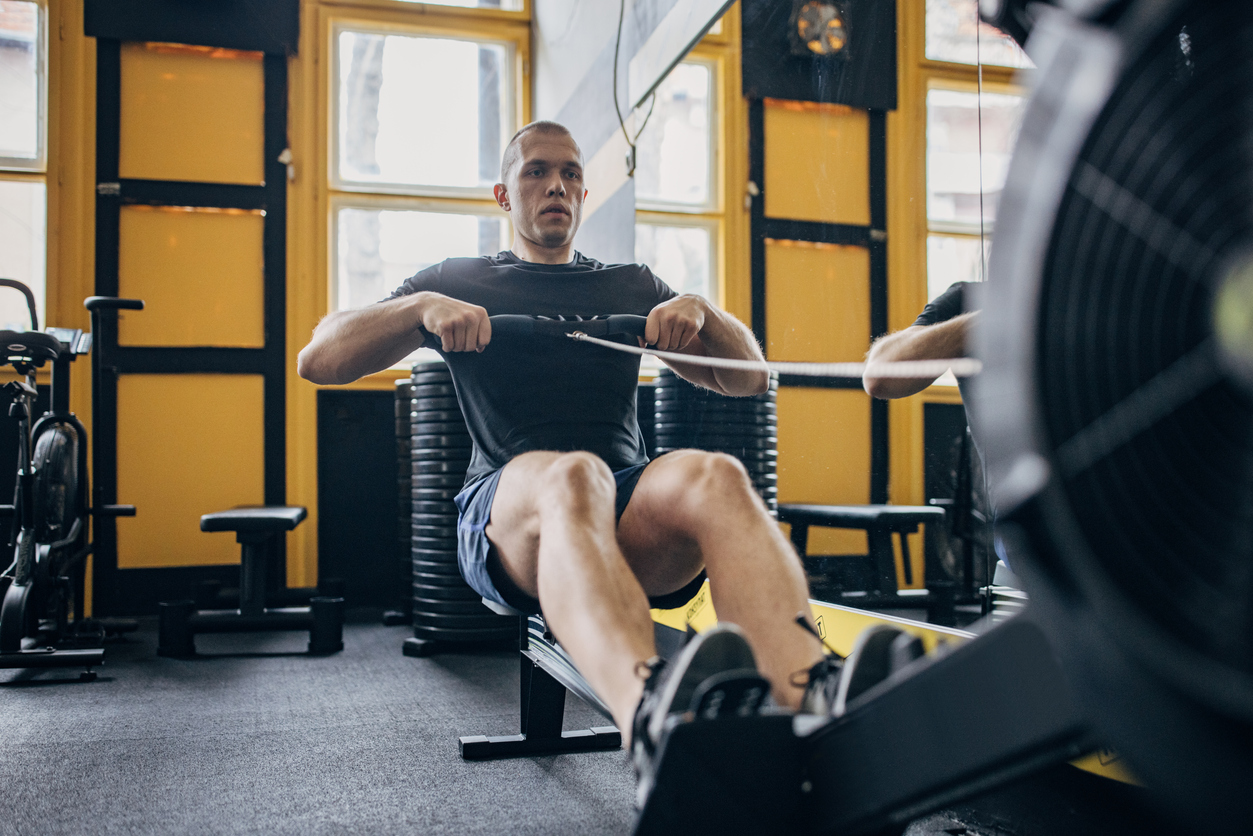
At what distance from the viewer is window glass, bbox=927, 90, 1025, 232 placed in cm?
164

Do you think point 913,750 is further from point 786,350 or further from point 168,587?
point 168,587

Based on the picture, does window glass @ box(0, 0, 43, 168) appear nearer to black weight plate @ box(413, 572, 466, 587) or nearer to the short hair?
black weight plate @ box(413, 572, 466, 587)

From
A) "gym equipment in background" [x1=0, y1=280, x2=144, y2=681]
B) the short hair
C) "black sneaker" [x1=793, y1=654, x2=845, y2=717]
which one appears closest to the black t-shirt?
the short hair

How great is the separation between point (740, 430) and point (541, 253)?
763mm

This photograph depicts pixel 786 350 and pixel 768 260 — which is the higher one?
pixel 768 260

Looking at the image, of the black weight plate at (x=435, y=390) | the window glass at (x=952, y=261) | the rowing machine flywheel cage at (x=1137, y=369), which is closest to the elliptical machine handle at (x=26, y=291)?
the black weight plate at (x=435, y=390)

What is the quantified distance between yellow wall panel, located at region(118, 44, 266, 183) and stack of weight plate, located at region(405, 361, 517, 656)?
193 cm

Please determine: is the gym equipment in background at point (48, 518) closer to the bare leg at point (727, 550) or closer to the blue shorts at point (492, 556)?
the blue shorts at point (492, 556)

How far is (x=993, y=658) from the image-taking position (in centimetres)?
74

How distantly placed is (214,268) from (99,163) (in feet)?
2.27

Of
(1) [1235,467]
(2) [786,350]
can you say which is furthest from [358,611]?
(1) [1235,467]

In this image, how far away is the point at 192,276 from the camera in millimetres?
4328

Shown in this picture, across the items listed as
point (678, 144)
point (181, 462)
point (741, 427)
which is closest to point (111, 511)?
point (181, 462)

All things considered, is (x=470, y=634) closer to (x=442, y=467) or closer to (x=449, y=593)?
(x=449, y=593)
